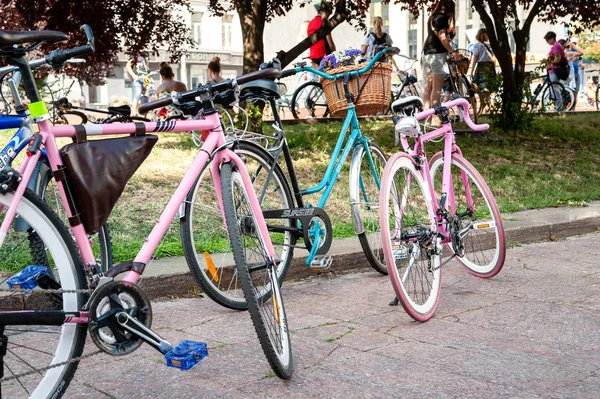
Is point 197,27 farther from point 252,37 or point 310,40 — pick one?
point 252,37

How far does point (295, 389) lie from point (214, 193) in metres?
1.01

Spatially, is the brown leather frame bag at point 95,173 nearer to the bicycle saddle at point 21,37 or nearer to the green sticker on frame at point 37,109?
the green sticker on frame at point 37,109

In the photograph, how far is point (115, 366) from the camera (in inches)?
142

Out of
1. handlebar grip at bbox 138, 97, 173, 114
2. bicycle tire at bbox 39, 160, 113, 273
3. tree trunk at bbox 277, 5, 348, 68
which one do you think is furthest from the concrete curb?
tree trunk at bbox 277, 5, 348, 68

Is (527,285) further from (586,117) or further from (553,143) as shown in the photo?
(586,117)

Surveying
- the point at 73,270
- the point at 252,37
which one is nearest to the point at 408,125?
the point at 73,270

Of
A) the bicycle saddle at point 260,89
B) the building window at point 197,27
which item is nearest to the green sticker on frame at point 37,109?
the bicycle saddle at point 260,89

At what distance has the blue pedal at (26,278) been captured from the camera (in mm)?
2908

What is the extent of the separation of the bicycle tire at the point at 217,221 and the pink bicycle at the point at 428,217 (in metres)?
0.59

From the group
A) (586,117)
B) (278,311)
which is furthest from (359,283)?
(586,117)

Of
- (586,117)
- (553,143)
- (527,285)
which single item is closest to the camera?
(527,285)

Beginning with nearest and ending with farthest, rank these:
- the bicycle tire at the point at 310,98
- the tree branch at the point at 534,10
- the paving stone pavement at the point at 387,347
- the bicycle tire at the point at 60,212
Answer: the bicycle tire at the point at 60,212
the paving stone pavement at the point at 387,347
the tree branch at the point at 534,10
the bicycle tire at the point at 310,98

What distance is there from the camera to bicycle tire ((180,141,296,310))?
4.16 m

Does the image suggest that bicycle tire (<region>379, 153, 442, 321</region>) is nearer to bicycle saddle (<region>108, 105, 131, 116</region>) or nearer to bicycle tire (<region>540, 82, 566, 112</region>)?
bicycle saddle (<region>108, 105, 131, 116</region>)
